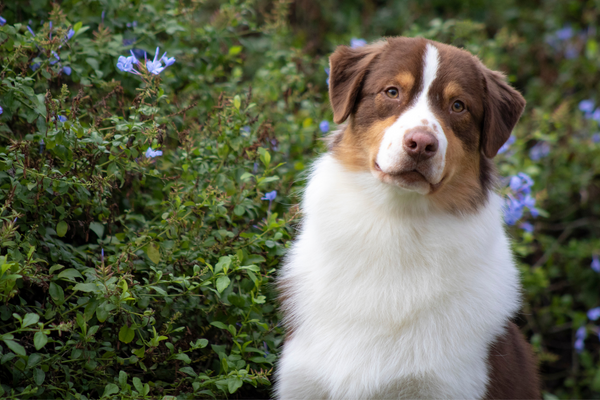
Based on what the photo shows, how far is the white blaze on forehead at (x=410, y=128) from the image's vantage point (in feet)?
8.50

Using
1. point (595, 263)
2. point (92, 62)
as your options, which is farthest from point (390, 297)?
point (595, 263)

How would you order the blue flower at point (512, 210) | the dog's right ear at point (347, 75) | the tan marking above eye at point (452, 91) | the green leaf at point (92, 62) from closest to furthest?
the tan marking above eye at point (452, 91) → the dog's right ear at point (347, 75) → the green leaf at point (92, 62) → the blue flower at point (512, 210)

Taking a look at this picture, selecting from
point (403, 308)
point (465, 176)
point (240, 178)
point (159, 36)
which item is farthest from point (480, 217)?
point (159, 36)

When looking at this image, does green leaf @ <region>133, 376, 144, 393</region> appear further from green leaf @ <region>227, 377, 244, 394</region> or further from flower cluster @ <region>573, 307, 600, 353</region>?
flower cluster @ <region>573, 307, 600, 353</region>

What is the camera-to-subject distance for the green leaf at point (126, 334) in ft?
8.60

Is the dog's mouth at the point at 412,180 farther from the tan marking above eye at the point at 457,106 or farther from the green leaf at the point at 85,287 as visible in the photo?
the green leaf at the point at 85,287

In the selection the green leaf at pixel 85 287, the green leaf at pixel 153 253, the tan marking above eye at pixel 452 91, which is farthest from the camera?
the green leaf at pixel 153 253

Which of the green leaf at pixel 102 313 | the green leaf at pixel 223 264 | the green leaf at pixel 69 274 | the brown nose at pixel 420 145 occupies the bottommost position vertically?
the green leaf at pixel 223 264

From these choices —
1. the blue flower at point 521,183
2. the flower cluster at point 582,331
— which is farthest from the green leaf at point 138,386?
the flower cluster at point 582,331

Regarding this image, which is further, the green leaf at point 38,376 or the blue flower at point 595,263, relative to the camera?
the blue flower at point 595,263

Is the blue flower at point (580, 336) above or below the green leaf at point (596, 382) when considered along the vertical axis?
above

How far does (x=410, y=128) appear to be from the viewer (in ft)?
8.46

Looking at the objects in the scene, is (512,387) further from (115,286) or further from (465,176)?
(115,286)

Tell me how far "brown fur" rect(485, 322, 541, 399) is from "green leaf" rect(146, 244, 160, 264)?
5.74 feet
